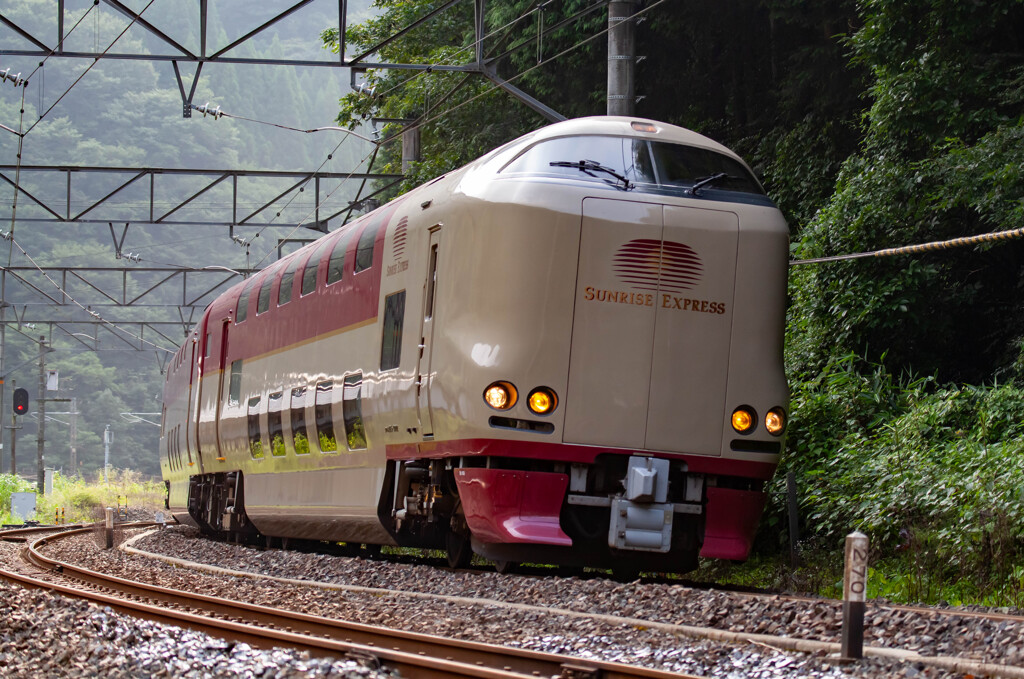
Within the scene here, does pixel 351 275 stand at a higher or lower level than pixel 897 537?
higher

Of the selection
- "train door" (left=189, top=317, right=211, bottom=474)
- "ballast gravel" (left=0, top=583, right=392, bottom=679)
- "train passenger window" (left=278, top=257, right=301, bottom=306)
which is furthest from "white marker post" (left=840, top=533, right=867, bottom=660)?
"train door" (left=189, top=317, right=211, bottom=474)

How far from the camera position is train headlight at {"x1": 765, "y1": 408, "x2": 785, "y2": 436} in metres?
9.90

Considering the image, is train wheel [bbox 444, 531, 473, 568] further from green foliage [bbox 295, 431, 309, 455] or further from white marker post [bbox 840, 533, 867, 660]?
white marker post [bbox 840, 533, 867, 660]

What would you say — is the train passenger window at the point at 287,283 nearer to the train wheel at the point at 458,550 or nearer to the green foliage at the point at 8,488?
the train wheel at the point at 458,550

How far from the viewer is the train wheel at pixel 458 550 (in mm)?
11148

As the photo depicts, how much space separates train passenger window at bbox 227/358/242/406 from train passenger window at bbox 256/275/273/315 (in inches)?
39.5

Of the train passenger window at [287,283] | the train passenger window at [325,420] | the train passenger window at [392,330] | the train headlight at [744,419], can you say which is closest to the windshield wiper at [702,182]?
the train headlight at [744,419]

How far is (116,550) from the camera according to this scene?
1839 centimetres

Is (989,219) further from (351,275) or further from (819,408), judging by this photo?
(351,275)

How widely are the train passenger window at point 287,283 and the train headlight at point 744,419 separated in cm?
649

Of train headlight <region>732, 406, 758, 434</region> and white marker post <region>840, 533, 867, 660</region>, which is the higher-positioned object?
train headlight <region>732, 406, 758, 434</region>

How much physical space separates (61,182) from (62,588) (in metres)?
72.3

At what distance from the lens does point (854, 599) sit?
594 centimetres

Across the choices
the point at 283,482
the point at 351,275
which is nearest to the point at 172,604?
the point at 351,275
